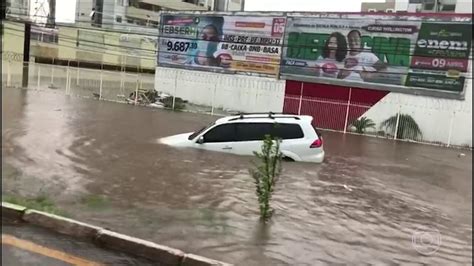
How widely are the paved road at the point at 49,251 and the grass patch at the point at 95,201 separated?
1354 mm

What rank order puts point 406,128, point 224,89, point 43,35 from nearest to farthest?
point 406,128, point 224,89, point 43,35

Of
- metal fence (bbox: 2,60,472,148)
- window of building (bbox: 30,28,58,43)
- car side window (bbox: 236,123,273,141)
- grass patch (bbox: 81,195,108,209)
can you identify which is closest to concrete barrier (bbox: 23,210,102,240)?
grass patch (bbox: 81,195,108,209)

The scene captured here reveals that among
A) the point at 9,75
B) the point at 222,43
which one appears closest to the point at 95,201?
the point at 222,43

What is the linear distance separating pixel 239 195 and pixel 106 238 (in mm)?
3516

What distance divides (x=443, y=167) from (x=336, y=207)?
852 cm

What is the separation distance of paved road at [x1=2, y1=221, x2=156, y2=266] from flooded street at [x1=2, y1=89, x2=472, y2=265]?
24.4 inches

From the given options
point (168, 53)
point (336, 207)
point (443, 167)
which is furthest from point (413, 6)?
point (336, 207)

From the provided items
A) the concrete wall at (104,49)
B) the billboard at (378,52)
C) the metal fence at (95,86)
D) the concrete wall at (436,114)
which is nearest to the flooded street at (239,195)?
the concrete wall at (436,114)

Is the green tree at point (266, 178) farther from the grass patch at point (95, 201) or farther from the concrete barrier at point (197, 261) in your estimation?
the grass patch at point (95, 201)

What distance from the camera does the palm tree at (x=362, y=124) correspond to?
76.8 feet

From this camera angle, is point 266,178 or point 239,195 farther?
point 239,195

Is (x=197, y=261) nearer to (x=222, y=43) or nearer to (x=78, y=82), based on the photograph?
(x=222, y=43)

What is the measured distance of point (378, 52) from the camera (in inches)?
915

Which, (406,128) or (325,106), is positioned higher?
(325,106)
